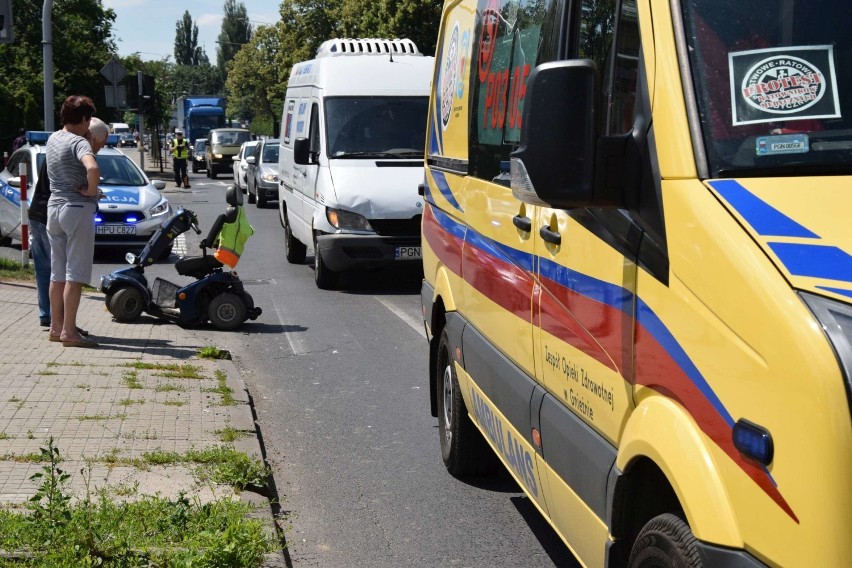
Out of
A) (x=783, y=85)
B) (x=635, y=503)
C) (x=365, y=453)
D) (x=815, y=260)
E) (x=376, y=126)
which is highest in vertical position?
(x=376, y=126)

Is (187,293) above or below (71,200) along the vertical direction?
below

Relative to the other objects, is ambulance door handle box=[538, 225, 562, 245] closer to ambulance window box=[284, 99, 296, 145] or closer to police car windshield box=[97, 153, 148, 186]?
ambulance window box=[284, 99, 296, 145]

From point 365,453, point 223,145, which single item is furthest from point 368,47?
point 223,145

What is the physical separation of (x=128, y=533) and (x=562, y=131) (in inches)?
101

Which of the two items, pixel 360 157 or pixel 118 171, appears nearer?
pixel 360 157

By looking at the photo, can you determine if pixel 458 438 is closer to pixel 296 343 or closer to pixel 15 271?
pixel 296 343

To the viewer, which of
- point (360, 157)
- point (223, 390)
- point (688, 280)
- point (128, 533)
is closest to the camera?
point (688, 280)

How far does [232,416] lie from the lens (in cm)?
723

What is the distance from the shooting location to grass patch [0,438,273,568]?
4391mm

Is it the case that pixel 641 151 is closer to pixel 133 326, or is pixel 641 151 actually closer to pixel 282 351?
pixel 282 351

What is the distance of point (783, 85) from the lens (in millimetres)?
3006

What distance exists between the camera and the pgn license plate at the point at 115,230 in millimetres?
16844

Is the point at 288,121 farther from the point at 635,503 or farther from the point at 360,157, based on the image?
the point at 635,503

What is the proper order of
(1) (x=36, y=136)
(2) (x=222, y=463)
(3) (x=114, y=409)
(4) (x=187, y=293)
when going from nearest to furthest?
(2) (x=222, y=463) → (3) (x=114, y=409) → (4) (x=187, y=293) → (1) (x=36, y=136)
